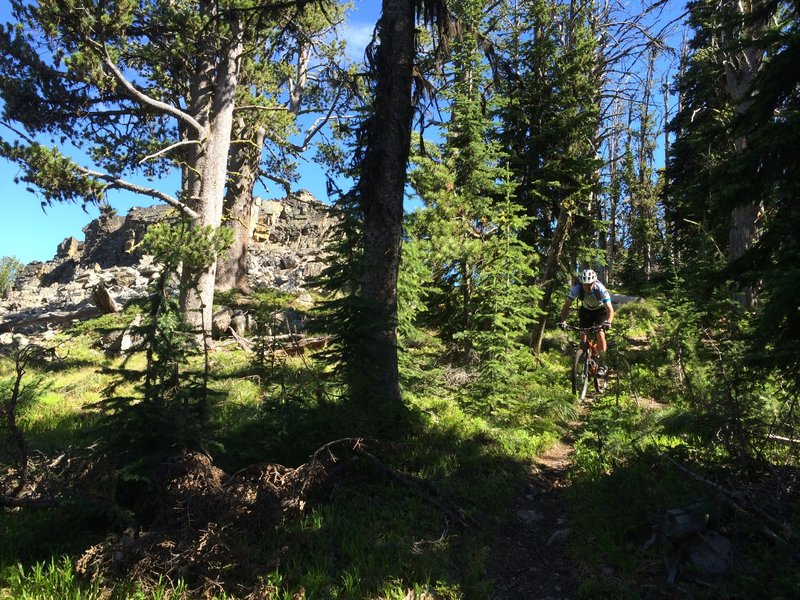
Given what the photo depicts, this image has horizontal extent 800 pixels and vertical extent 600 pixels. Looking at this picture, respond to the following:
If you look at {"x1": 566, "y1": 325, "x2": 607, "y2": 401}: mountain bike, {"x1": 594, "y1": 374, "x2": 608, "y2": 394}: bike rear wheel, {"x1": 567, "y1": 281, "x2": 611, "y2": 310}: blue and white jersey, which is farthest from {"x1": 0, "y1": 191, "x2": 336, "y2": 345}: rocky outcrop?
{"x1": 594, "y1": 374, "x2": 608, "y2": 394}: bike rear wheel

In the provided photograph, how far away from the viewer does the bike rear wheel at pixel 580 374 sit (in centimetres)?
883

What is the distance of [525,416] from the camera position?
7422 mm

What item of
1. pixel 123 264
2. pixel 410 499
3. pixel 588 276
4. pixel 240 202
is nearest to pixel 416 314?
pixel 588 276

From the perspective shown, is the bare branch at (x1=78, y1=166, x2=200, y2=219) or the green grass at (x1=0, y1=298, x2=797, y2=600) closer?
the green grass at (x1=0, y1=298, x2=797, y2=600)

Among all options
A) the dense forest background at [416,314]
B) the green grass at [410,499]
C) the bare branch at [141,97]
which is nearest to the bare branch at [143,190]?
the dense forest background at [416,314]

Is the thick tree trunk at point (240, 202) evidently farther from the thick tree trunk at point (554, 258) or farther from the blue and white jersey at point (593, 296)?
the blue and white jersey at point (593, 296)

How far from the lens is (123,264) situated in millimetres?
40531

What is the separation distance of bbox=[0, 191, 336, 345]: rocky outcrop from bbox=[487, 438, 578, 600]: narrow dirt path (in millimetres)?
5241

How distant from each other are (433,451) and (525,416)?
2.37 meters

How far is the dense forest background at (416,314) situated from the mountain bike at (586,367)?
2.09 ft

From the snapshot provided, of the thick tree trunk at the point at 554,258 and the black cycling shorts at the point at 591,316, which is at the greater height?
the thick tree trunk at the point at 554,258

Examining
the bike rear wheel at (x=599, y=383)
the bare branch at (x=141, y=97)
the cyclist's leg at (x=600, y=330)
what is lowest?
the bike rear wheel at (x=599, y=383)

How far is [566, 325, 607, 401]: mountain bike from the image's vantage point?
886 centimetres

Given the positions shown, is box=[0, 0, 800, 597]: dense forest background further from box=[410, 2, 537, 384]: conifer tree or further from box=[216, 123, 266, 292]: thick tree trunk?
box=[216, 123, 266, 292]: thick tree trunk
